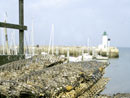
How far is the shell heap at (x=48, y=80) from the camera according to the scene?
3.28 metres

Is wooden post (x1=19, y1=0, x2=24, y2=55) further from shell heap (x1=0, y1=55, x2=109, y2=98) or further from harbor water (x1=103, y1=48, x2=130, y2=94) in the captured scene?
harbor water (x1=103, y1=48, x2=130, y2=94)

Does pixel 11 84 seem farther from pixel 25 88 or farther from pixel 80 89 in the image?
pixel 80 89

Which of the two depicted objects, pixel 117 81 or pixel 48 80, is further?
pixel 117 81

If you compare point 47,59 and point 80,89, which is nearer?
point 80,89

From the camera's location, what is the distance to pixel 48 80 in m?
4.27

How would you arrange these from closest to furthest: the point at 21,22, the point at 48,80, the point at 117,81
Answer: the point at 48,80
the point at 21,22
the point at 117,81

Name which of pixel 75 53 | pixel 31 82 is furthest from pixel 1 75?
pixel 75 53

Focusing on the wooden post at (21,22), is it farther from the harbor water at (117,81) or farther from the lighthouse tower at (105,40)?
the lighthouse tower at (105,40)

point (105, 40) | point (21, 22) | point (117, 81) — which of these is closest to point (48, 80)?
point (21, 22)

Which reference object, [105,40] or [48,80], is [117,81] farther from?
[105,40]

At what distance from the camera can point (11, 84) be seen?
3.27 metres

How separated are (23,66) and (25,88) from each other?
2.29 m

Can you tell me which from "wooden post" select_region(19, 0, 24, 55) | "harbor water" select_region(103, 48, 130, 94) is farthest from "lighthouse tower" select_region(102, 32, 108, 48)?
"wooden post" select_region(19, 0, 24, 55)

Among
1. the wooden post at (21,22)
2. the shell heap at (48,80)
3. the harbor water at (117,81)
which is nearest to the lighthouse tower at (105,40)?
the harbor water at (117,81)
